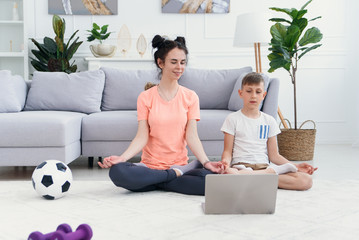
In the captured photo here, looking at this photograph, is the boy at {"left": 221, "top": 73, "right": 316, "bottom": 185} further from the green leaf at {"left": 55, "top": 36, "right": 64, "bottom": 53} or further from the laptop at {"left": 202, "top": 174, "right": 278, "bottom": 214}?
the green leaf at {"left": 55, "top": 36, "right": 64, "bottom": 53}

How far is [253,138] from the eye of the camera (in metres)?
2.50

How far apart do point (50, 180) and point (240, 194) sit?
37.0 inches

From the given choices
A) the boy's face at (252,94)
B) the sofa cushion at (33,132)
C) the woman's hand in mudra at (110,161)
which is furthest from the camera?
the sofa cushion at (33,132)

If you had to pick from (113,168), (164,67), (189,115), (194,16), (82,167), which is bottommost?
(82,167)

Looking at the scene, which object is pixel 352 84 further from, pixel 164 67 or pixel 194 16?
pixel 164 67

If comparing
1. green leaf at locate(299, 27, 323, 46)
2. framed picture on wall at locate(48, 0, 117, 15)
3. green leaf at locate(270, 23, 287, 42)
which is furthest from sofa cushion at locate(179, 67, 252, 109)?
framed picture on wall at locate(48, 0, 117, 15)

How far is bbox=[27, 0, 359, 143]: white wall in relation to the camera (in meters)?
5.20

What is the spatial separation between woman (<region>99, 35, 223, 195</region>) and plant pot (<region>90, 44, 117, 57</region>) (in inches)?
101

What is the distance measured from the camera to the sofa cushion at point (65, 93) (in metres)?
3.68

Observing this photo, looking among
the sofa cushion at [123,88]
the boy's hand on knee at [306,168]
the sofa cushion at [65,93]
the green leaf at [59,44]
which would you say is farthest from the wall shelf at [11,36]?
the boy's hand on knee at [306,168]

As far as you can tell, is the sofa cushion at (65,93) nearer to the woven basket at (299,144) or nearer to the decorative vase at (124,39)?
the decorative vase at (124,39)

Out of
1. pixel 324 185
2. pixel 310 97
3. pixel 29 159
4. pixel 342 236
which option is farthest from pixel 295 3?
pixel 342 236

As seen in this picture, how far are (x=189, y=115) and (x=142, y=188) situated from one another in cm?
48

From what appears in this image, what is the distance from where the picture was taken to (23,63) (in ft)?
17.5
